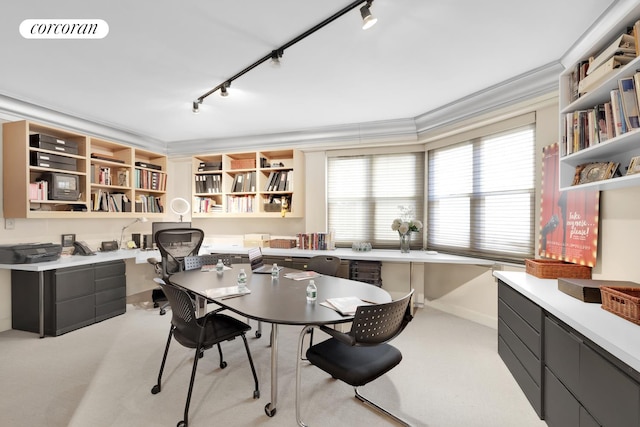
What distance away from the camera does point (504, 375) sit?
7.97ft

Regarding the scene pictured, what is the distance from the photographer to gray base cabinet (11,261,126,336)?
10.5 ft

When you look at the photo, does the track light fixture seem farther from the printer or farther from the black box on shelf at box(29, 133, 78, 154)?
the printer

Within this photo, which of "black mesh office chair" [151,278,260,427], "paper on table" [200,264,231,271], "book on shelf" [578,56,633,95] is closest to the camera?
"book on shelf" [578,56,633,95]

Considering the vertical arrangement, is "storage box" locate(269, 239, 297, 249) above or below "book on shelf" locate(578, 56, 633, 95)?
below

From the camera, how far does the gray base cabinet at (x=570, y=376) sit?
114 cm

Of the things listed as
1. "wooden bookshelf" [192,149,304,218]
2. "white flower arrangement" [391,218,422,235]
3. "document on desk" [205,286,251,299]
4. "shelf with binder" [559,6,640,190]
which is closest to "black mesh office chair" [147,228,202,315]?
"wooden bookshelf" [192,149,304,218]

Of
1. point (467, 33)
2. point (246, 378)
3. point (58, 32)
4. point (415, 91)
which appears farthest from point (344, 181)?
point (58, 32)

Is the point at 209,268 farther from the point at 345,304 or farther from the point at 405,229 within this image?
the point at 405,229

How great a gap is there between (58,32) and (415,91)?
10.4ft

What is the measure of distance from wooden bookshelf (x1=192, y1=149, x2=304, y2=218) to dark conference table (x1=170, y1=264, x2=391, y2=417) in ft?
6.32

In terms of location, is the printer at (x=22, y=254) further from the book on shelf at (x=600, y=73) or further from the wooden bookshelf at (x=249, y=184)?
the book on shelf at (x=600, y=73)

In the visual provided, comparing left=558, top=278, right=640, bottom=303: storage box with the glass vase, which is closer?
left=558, top=278, right=640, bottom=303: storage box

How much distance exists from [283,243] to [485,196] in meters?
2.95

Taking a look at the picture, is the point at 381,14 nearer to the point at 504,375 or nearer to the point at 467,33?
the point at 467,33
